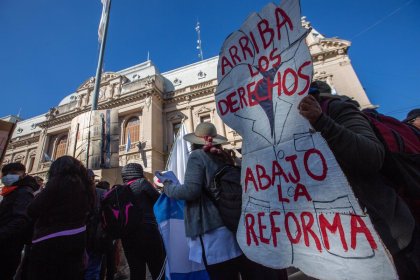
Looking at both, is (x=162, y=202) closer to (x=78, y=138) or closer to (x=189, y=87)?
(x=78, y=138)

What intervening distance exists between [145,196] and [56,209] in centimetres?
92

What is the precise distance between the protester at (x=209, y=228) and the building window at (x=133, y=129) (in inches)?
604

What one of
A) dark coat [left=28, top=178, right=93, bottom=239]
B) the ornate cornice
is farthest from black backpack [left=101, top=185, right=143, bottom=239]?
the ornate cornice

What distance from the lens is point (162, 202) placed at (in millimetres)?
2086

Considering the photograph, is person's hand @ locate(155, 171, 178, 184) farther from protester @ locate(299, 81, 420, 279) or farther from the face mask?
the face mask

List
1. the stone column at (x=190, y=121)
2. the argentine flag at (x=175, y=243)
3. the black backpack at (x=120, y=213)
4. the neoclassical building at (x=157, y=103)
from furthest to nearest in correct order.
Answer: the stone column at (x=190, y=121)
the neoclassical building at (x=157, y=103)
the black backpack at (x=120, y=213)
the argentine flag at (x=175, y=243)

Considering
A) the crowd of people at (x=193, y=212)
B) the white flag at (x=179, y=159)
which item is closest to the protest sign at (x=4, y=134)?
the crowd of people at (x=193, y=212)

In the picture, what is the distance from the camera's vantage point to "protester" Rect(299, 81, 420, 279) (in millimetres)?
811

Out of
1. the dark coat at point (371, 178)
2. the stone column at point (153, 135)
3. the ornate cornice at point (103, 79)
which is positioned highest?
the ornate cornice at point (103, 79)

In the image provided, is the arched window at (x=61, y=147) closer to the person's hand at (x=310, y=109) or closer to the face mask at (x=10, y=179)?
the face mask at (x=10, y=179)

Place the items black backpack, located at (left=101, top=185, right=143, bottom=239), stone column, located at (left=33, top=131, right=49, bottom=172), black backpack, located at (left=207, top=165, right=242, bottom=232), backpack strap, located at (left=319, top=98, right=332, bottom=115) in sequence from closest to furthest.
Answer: backpack strap, located at (left=319, top=98, right=332, bottom=115) → black backpack, located at (left=207, top=165, right=242, bottom=232) → black backpack, located at (left=101, top=185, right=143, bottom=239) → stone column, located at (left=33, top=131, right=49, bottom=172)

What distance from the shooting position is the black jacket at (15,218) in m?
1.94

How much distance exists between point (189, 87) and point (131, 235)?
16.6 metres

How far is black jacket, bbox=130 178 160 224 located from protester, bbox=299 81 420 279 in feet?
6.95
